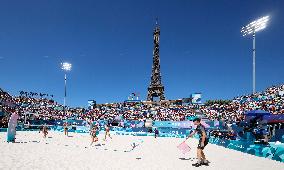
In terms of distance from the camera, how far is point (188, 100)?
253 ft

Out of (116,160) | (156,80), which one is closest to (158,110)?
(156,80)

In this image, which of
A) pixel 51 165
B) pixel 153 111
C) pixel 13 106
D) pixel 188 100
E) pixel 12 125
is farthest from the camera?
pixel 188 100

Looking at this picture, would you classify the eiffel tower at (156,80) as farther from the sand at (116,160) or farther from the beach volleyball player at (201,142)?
the beach volleyball player at (201,142)

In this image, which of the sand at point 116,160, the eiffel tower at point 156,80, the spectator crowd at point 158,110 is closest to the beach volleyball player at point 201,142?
the sand at point 116,160

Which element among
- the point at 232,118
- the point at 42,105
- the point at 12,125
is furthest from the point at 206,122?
the point at 42,105

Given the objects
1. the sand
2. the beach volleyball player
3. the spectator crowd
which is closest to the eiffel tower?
the spectator crowd

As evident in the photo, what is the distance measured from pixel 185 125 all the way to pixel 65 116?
100ft

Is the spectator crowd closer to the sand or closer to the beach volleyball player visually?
the sand

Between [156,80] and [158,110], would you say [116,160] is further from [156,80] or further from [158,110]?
[156,80]

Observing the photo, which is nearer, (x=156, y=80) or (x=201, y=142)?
(x=201, y=142)

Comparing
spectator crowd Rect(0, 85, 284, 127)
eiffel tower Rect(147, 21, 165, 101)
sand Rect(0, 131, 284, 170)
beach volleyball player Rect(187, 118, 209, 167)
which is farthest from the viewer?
eiffel tower Rect(147, 21, 165, 101)

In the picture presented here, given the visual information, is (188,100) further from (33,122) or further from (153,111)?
(33,122)

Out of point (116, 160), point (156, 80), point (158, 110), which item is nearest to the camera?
point (116, 160)

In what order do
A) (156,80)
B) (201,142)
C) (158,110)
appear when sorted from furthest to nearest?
(156,80) → (158,110) → (201,142)
